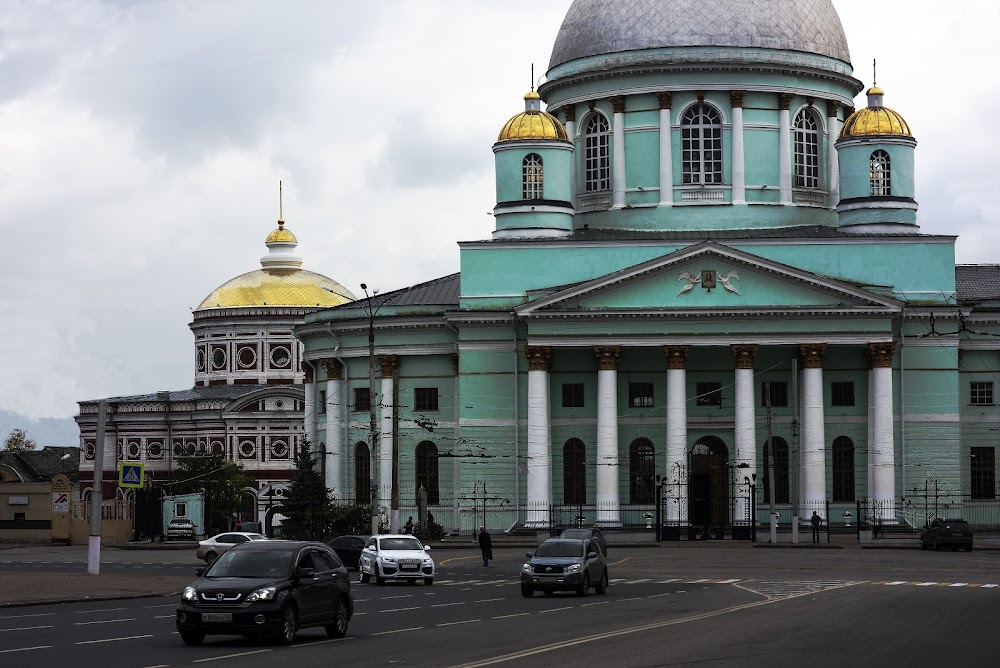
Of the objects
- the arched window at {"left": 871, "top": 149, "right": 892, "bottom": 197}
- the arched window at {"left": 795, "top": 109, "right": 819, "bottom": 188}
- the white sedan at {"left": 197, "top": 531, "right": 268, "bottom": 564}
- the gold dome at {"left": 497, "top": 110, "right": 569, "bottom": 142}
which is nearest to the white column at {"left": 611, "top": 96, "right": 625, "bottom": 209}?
the gold dome at {"left": 497, "top": 110, "right": 569, "bottom": 142}

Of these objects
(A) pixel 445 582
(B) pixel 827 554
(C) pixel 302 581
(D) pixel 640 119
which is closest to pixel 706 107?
(D) pixel 640 119

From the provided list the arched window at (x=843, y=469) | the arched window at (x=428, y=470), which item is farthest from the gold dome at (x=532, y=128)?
the arched window at (x=843, y=469)

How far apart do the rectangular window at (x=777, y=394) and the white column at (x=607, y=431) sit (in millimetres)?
6378

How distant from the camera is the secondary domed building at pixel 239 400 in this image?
139000 mm

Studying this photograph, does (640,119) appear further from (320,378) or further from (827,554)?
(827,554)

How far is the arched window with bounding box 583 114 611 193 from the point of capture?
85562 millimetres

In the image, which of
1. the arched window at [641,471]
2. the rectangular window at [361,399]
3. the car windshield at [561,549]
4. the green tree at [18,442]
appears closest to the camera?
the car windshield at [561,549]

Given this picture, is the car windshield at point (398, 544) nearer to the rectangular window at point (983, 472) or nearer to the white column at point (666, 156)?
the rectangular window at point (983, 472)

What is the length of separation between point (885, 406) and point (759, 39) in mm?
18694

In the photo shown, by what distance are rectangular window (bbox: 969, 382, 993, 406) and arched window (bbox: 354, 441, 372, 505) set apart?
86.3 ft

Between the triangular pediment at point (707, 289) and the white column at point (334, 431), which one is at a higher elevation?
the triangular pediment at point (707, 289)

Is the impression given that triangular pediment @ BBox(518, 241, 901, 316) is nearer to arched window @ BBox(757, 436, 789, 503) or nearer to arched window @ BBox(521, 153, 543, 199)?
arched window @ BBox(757, 436, 789, 503)

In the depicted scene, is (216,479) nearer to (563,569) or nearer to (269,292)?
(269,292)

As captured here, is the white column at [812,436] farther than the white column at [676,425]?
No
